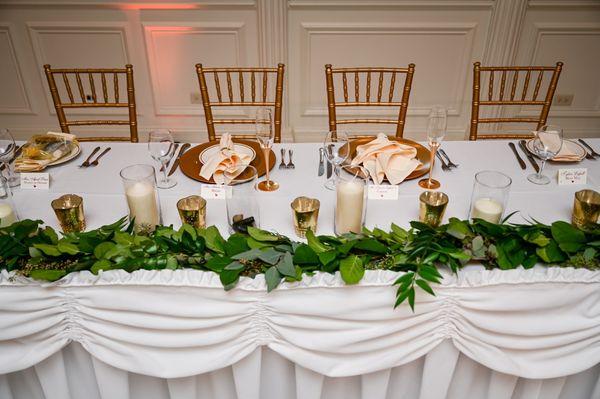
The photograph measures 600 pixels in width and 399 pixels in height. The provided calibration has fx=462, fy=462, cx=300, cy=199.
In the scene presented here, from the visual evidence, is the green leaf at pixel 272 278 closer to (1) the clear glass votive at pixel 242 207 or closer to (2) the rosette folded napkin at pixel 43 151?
(1) the clear glass votive at pixel 242 207

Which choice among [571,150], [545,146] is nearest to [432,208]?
[545,146]

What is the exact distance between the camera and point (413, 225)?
1.04 m

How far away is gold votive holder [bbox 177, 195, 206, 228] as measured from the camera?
1.16 metres

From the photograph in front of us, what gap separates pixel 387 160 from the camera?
1414mm

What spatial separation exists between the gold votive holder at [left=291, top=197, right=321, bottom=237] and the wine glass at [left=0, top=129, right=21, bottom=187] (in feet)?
2.86

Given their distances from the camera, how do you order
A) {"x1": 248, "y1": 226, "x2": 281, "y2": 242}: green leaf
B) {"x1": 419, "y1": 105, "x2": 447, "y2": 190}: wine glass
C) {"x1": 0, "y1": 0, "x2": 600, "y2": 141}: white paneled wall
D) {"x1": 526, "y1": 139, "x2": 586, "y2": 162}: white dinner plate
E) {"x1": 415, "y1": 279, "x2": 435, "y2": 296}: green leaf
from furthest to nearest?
1. {"x1": 0, "y1": 0, "x2": 600, "y2": 141}: white paneled wall
2. {"x1": 526, "y1": 139, "x2": 586, "y2": 162}: white dinner plate
3. {"x1": 419, "y1": 105, "x2": 447, "y2": 190}: wine glass
4. {"x1": 248, "y1": 226, "x2": 281, "y2": 242}: green leaf
5. {"x1": 415, "y1": 279, "x2": 435, "y2": 296}: green leaf

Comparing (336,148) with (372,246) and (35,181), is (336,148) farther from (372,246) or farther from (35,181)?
(35,181)

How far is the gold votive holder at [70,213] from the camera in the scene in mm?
1158

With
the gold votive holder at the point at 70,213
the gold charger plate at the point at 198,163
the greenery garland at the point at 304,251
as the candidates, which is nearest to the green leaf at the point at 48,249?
the greenery garland at the point at 304,251

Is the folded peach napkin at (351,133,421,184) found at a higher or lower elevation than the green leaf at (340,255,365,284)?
higher

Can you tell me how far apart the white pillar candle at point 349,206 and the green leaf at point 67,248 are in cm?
60

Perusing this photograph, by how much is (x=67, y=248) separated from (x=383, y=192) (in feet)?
2.69

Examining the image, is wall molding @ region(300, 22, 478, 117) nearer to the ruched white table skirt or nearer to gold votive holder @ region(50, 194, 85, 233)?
gold votive holder @ region(50, 194, 85, 233)

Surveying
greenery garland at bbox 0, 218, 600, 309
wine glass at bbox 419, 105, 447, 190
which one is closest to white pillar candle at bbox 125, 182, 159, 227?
greenery garland at bbox 0, 218, 600, 309
